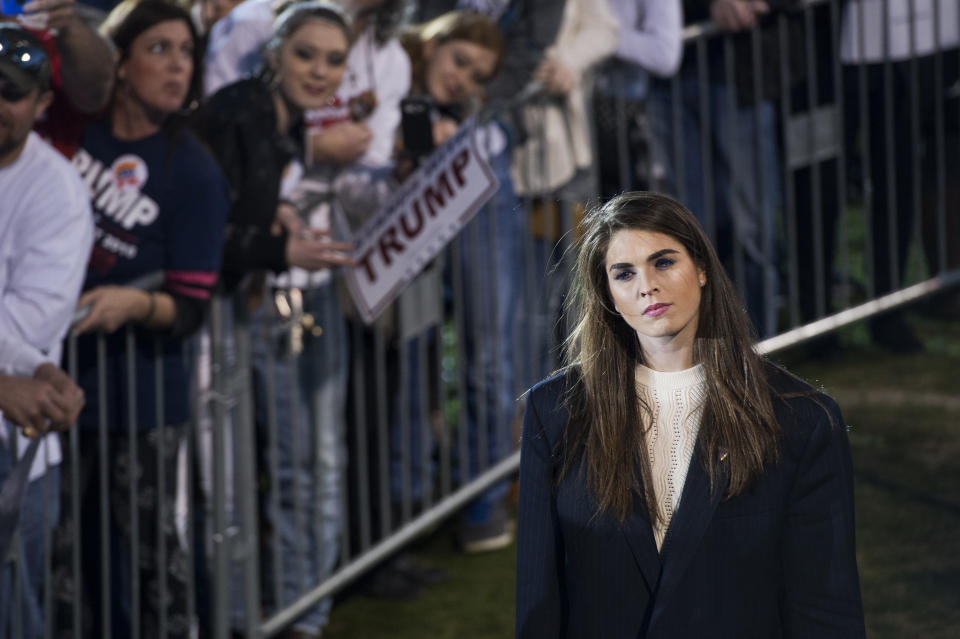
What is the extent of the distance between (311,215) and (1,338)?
126 centimetres

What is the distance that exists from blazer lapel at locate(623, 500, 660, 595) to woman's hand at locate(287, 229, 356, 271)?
246cm

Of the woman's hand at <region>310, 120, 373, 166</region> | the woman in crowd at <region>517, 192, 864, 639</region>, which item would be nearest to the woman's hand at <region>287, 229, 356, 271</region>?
the woman's hand at <region>310, 120, 373, 166</region>

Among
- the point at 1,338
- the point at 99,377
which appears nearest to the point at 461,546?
the point at 99,377

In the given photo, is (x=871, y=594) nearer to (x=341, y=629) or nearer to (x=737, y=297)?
(x=341, y=629)

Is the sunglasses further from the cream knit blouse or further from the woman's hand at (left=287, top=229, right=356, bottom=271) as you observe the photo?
the cream knit blouse

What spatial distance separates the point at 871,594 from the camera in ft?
15.7

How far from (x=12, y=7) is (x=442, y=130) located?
180cm

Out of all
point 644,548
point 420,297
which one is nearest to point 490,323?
point 420,297

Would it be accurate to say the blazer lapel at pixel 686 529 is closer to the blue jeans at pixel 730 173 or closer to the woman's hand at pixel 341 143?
the woman's hand at pixel 341 143

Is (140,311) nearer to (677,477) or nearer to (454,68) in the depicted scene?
(454,68)

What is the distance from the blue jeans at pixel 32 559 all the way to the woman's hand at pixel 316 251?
1079 millimetres

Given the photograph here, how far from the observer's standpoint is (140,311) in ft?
13.3

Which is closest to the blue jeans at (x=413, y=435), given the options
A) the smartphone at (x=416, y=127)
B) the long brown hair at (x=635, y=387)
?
the smartphone at (x=416, y=127)

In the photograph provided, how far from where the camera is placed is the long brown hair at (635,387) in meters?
2.27
